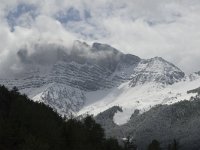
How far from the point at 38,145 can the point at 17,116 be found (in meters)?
31.0

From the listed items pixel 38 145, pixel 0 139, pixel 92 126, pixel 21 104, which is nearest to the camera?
pixel 38 145

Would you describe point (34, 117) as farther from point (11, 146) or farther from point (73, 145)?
point (11, 146)

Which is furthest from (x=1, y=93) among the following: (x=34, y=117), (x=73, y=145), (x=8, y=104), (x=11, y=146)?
(x=11, y=146)

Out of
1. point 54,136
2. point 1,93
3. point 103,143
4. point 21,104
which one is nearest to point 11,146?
point 54,136

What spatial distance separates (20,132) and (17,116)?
68.4ft

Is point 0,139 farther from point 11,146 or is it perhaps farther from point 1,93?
point 1,93

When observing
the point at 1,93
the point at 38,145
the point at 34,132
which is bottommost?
the point at 38,145

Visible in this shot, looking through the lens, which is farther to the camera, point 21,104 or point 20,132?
point 21,104

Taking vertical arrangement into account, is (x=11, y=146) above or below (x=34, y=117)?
below

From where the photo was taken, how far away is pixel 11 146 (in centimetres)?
9925

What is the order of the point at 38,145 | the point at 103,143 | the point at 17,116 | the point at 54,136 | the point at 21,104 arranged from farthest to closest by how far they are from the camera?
the point at 103,143, the point at 21,104, the point at 17,116, the point at 54,136, the point at 38,145

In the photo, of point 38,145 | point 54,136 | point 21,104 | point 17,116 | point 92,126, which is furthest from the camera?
point 92,126

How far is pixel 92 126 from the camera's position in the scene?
156000mm

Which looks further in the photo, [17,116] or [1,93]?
[1,93]
